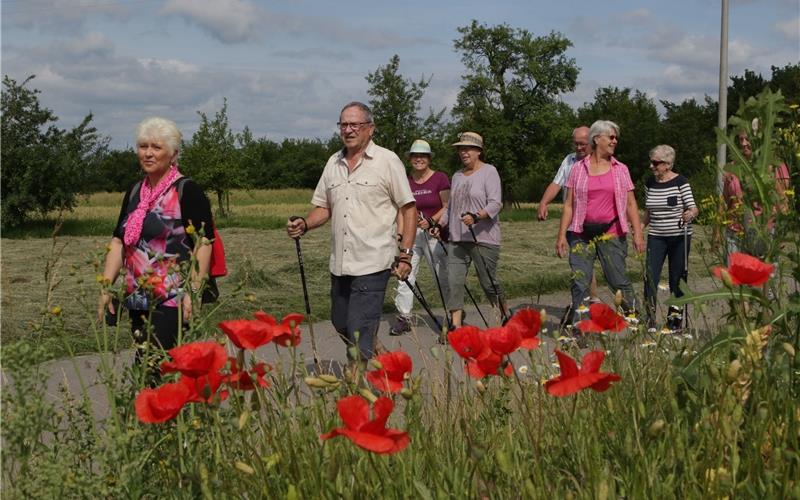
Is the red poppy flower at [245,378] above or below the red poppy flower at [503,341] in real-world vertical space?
below

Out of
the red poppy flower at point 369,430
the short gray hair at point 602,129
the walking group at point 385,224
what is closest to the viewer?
the red poppy flower at point 369,430

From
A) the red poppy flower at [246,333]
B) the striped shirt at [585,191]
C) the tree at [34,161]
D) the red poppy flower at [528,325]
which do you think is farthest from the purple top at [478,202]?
the tree at [34,161]

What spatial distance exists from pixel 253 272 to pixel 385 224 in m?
8.22

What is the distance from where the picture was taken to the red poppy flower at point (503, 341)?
2.58 metres

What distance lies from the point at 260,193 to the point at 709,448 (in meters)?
76.2

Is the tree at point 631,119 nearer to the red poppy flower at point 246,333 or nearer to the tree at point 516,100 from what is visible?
the tree at point 516,100

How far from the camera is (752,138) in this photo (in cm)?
419

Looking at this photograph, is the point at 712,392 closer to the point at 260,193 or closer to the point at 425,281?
the point at 425,281

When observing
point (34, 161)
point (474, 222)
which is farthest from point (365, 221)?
point (34, 161)

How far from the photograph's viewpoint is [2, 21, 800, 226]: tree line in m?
31.7

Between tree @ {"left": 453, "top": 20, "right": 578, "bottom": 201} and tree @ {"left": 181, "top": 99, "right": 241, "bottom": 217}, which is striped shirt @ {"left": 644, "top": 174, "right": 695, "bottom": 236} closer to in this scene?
tree @ {"left": 181, "top": 99, "right": 241, "bottom": 217}

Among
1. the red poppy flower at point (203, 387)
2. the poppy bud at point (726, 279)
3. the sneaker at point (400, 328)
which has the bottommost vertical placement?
the sneaker at point (400, 328)

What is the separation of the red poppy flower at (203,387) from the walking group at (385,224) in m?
0.52

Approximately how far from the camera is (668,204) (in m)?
10.1
